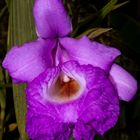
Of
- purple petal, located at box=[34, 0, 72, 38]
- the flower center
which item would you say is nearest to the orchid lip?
the flower center

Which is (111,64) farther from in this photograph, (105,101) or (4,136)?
(4,136)

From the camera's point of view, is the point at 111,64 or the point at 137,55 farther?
the point at 137,55

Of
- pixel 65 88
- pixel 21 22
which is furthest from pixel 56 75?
pixel 21 22

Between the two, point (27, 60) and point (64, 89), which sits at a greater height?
point (27, 60)

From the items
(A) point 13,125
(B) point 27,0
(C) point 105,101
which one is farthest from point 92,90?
(A) point 13,125

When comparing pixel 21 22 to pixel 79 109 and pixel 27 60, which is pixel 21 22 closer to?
pixel 27 60

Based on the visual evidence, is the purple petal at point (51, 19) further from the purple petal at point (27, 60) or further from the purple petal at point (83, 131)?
the purple petal at point (83, 131)

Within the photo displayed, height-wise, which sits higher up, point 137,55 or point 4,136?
point 137,55

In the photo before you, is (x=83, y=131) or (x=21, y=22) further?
(x=21, y=22)
